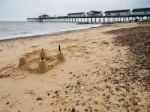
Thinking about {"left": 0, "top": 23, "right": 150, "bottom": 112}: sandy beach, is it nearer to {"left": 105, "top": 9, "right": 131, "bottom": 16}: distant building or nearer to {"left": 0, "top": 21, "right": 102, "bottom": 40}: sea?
{"left": 0, "top": 21, "right": 102, "bottom": 40}: sea

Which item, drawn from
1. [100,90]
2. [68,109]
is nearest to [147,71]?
[100,90]

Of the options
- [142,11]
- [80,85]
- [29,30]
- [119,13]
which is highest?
[142,11]

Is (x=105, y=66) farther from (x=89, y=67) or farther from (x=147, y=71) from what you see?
(x=147, y=71)

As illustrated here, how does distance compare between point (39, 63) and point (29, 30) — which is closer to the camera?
point (39, 63)

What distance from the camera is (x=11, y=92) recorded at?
6.88 metres

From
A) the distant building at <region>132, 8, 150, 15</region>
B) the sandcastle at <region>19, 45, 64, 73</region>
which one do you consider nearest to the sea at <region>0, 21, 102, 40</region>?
the sandcastle at <region>19, 45, 64, 73</region>

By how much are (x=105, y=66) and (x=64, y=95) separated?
9.19 ft

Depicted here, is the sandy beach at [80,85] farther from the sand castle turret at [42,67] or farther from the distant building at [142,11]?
the distant building at [142,11]

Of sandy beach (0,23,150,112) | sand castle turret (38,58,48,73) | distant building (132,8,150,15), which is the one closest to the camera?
sandy beach (0,23,150,112)

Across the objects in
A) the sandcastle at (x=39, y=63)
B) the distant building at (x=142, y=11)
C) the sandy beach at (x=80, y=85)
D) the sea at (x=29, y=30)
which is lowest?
the sandy beach at (x=80, y=85)

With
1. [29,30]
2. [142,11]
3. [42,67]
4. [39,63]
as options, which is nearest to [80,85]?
[42,67]

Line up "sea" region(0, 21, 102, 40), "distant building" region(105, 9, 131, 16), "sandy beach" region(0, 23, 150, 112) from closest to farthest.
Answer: "sandy beach" region(0, 23, 150, 112) → "sea" region(0, 21, 102, 40) → "distant building" region(105, 9, 131, 16)

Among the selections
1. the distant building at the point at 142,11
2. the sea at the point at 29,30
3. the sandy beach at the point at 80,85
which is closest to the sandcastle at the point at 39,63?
the sandy beach at the point at 80,85

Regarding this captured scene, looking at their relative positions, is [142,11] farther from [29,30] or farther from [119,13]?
[29,30]
